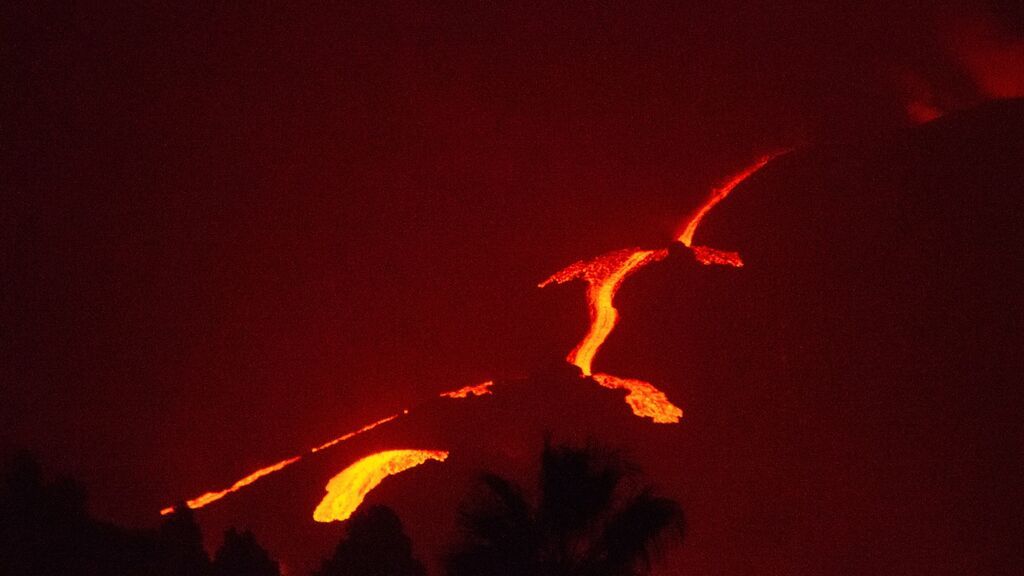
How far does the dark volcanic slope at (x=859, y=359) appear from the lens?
66.6 ft

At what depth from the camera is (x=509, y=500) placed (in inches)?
383

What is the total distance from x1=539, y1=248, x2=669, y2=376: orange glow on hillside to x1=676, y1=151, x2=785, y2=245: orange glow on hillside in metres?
1.10

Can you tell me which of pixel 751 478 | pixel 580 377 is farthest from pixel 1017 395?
pixel 580 377

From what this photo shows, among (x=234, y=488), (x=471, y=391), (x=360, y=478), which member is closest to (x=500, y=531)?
(x=360, y=478)

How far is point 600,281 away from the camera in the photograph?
25.8m

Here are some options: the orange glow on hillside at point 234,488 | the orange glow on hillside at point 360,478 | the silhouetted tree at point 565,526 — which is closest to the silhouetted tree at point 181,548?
the silhouetted tree at point 565,526

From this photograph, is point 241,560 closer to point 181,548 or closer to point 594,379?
point 181,548

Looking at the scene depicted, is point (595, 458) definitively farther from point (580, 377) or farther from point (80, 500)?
point (580, 377)

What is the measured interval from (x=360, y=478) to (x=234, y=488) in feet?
10.2

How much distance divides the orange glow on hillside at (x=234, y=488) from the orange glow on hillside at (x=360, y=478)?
68.6 inches

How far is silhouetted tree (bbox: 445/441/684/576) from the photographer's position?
9562mm

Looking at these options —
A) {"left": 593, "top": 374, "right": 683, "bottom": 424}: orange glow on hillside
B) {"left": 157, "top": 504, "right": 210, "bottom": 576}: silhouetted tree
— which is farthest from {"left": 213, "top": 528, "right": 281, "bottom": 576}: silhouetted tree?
{"left": 593, "top": 374, "right": 683, "bottom": 424}: orange glow on hillside

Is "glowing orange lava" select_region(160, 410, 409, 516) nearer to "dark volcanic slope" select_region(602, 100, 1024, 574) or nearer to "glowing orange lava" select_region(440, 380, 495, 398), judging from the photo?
"glowing orange lava" select_region(440, 380, 495, 398)

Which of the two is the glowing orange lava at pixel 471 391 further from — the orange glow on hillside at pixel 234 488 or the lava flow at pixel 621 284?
the orange glow on hillside at pixel 234 488
